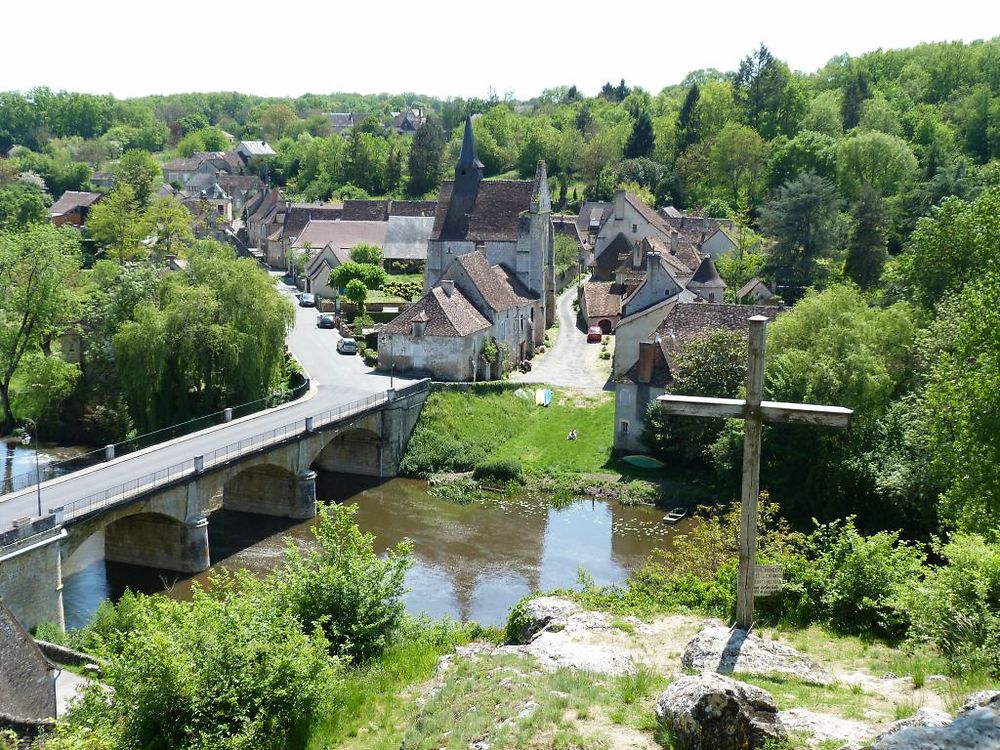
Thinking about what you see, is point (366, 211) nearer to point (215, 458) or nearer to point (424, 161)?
point (424, 161)

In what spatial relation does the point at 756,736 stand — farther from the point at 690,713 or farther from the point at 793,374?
the point at 793,374

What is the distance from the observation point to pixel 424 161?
393 ft

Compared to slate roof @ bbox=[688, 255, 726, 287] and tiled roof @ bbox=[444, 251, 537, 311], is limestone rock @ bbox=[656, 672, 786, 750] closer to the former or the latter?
tiled roof @ bbox=[444, 251, 537, 311]

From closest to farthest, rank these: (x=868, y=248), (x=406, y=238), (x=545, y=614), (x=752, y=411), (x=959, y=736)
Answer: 1. (x=959, y=736)
2. (x=752, y=411)
3. (x=545, y=614)
4. (x=868, y=248)
5. (x=406, y=238)

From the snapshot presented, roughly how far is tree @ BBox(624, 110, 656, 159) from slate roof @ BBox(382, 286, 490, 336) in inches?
2755

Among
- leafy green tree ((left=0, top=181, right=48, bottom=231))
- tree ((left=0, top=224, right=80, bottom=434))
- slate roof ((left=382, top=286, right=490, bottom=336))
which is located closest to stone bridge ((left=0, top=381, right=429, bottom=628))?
slate roof ((left=382, top=286, right=490, bottom=336))

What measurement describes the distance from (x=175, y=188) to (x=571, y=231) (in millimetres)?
65382

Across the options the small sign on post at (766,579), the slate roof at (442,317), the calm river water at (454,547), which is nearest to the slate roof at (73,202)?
the slate roof at (442,317)

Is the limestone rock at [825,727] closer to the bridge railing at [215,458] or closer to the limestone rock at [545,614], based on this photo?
the limestone rock at [545,614]

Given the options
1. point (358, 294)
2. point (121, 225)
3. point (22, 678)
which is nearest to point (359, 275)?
point (358, 294)

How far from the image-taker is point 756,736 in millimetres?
10812

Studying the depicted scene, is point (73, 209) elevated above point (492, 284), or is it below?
above

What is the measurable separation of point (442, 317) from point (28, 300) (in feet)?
70.3

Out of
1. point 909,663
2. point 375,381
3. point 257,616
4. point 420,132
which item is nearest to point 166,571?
point 375,381
